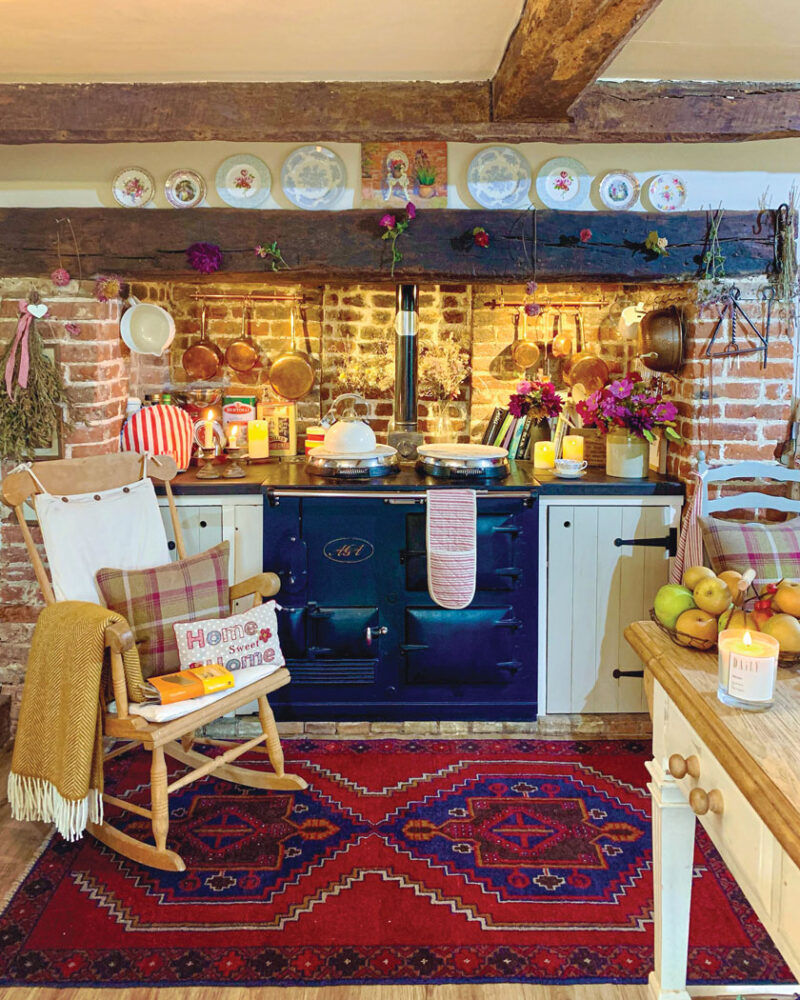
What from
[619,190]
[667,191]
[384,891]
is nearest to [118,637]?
[384,891]

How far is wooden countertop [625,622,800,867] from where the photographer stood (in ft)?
4.15

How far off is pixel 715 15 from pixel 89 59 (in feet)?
6.03

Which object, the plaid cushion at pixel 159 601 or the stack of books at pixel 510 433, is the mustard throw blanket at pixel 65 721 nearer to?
the plaid cushion at pixel 159 601

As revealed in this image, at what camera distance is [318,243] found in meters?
3.35

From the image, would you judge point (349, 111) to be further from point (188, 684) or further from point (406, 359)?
point (188, 684)

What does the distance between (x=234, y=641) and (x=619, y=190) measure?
216cm

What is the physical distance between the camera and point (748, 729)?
149cm

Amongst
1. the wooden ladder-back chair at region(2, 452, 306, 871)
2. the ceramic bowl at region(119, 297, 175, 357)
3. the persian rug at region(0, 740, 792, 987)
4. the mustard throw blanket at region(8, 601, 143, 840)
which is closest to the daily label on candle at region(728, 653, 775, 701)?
the persian rug at region(0, 740, 792, 987)

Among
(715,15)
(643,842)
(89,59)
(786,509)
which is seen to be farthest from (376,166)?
(643,842)

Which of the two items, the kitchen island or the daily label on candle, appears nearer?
the daily label on candle

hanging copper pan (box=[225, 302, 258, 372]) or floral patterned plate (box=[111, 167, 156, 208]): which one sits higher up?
floral patterned plate (box=[111, 167, 156, 208])

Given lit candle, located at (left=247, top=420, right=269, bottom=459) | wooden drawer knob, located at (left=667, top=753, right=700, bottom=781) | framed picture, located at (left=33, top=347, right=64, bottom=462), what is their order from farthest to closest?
lit candle, located at (left=247, top=420, right=269, bottom=459) → framed picture, located at (left=33, top=347, right=64, bottom=462) → wooden drawer knob, located at (left=667, top=753, right=700, bottom=781)

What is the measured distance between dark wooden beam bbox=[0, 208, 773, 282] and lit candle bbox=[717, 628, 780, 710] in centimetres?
214

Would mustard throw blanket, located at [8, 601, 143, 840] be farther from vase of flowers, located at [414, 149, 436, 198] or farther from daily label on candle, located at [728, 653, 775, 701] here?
vase of flowers, located at [414, 149, 436, 198]
